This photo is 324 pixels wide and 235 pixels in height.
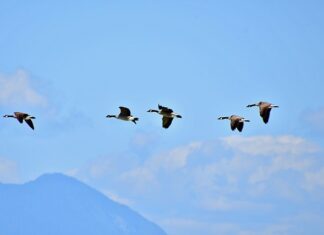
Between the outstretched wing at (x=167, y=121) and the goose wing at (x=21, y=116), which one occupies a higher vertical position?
the outstretched wing at (x=167, y=121)

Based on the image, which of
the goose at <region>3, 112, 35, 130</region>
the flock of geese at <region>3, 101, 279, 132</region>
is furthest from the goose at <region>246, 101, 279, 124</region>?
the goose at <region>3, 112, 35, 130</region>

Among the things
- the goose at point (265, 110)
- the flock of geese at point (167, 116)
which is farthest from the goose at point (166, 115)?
the goose at point (265, 110)

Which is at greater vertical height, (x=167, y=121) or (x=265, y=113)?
(x=167, y=121)

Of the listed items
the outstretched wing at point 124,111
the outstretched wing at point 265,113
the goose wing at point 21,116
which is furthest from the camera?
the outstretched wing at point 124,111

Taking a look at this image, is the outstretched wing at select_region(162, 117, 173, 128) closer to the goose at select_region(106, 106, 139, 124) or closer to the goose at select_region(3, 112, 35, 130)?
the goose at select_region(106, 106, 139, 124)

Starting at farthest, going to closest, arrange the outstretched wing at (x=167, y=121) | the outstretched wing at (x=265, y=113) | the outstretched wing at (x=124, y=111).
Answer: the outstretched wing at (x=167, y=121)
the outstretched wing at (x=124, y=111)
the outstretched wing at (x=265, y=113)

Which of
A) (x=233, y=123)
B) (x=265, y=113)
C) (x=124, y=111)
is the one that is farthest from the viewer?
(x=124, y=111)

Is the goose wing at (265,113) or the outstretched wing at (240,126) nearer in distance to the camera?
the goose wing at (265,113)

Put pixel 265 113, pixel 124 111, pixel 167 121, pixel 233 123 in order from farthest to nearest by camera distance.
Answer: pixel 167 121 < pixel 124 111 < pixel 233 123 < pixel 265 113

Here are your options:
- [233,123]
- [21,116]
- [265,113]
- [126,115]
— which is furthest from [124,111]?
[265,113]

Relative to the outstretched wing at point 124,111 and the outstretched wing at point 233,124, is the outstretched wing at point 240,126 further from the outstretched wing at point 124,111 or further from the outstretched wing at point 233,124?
the outstretched wing at point 124,111

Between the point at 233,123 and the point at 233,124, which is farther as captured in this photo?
the point at 233,123

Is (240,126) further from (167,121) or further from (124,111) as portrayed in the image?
(124,111)

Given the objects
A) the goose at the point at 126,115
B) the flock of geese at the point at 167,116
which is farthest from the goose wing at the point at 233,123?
the goose at the point at 126,115
